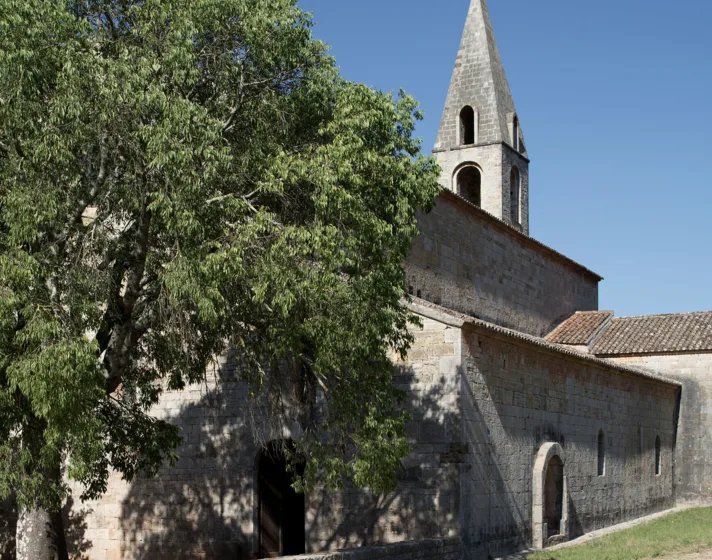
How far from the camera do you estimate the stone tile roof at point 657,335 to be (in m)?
26.4

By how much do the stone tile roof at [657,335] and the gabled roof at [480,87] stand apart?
269 inches

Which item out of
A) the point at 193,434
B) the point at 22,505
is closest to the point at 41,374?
the point at 22,505

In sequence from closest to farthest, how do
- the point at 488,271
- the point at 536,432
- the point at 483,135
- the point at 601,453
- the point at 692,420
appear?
the point at 536,432 → the point at 601,453 → the point at 488,271 → the point at 692,420 → the point at 483,135

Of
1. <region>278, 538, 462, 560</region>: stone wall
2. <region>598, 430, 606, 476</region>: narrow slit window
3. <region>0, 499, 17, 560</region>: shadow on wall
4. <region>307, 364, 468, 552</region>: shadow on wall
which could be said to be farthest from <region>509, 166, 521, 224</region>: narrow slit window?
<region>0, 499, 17, 560</region>: shadow on wall

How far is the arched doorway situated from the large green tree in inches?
155

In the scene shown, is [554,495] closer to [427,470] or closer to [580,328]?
[427,470]

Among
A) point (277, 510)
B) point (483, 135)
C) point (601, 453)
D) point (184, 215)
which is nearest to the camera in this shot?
point (184, 215)

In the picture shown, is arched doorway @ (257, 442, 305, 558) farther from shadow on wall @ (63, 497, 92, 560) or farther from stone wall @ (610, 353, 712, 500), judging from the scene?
stone wall @ (610, 353, 712, 500)

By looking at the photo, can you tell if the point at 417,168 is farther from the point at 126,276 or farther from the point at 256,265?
the point at 126,276

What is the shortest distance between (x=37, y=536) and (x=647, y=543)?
37.0ft

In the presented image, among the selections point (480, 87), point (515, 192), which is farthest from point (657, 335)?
point (480, 87)

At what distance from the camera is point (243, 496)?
1603 centimetres

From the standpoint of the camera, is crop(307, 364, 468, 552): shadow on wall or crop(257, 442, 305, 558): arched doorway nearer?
crop(307, 364, 468, 552): shadow on wall

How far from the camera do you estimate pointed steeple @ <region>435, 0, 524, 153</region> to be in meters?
28.5
